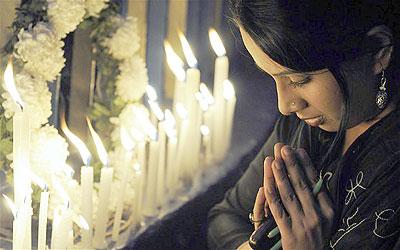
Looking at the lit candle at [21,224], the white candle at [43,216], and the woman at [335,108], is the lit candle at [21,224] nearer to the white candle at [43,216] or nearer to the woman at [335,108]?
the white candle at [43,216]

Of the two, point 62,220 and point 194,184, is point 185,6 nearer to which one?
point 194,184

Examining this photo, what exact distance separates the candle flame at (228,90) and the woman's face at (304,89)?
25.0 inches

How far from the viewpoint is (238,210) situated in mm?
1613

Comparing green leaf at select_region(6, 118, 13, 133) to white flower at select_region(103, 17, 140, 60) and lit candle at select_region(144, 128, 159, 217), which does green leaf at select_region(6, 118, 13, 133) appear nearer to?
lit candle at select_region(144, 128, 159, 217)

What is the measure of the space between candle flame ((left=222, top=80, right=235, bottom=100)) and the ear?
0.69 m

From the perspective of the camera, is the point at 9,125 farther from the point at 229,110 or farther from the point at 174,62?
the point at 229,110

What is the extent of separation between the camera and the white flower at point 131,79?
6.40 feet

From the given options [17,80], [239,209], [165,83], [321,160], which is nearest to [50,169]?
[17,80]

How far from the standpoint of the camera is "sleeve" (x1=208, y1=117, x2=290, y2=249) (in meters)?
1.57

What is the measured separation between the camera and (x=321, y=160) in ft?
4.76

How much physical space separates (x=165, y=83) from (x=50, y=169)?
2.13ft

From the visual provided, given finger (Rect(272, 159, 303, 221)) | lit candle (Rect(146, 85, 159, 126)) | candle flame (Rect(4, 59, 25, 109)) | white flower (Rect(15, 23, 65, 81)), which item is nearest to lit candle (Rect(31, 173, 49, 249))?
candle flame (Rect(4, 59, 25, 109))


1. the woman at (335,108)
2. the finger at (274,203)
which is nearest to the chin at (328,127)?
the woman at (335,108)

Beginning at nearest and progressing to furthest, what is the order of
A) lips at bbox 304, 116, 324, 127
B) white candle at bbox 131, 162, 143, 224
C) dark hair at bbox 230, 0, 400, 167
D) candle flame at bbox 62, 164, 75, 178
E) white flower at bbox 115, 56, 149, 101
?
dark hair at bbox 230, 0, 400, 167 → lips at bbox 304, 116, 324, 127 → candle flame at bbox 62, 164, 75, 178 → white candle at bbox 131, 162, 143, 224 → white flower at bbox 115, 56, 149, 101
